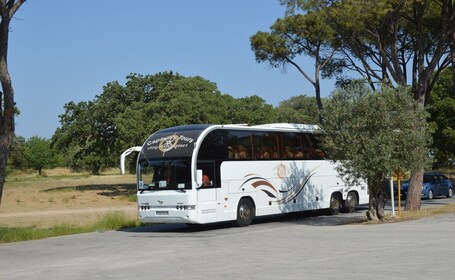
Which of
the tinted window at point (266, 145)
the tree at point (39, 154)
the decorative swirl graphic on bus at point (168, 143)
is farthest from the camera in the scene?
the tree at point (39, 154)

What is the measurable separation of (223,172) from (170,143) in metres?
1.96

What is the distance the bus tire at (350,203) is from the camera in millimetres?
27188

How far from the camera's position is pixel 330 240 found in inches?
639

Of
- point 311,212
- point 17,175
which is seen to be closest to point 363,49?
point 311,212

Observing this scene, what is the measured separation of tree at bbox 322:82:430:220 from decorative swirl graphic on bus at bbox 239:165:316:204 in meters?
3.07

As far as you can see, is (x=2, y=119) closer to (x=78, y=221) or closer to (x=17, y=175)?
(x=78, y=221)

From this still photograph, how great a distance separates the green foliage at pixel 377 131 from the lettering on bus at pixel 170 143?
4.53m

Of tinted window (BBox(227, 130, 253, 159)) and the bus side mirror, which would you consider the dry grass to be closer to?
the bus side mirror

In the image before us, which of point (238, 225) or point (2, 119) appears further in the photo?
point (238, 225)

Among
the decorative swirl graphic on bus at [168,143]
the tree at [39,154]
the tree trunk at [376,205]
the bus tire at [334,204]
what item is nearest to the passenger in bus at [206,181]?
the decorative swirl graphic on bus at [168,143]

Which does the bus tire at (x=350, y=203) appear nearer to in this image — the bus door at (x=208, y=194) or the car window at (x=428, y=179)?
the bus door at (x=208, y=194)

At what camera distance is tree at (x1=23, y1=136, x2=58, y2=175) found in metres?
111

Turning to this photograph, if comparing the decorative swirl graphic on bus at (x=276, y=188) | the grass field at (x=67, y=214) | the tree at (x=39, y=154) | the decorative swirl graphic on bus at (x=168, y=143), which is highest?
the tree at (x=39, y=154)

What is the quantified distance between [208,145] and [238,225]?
3.11 m
